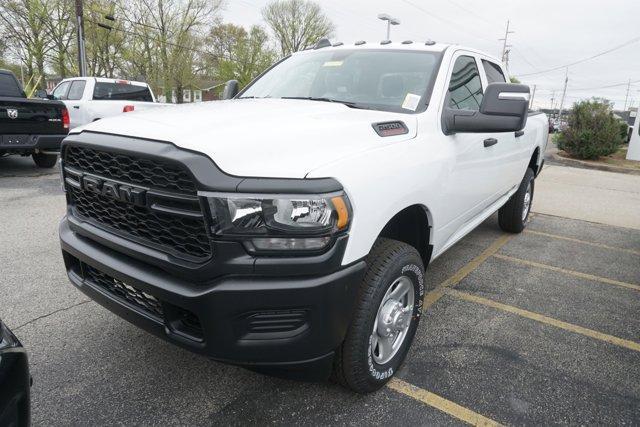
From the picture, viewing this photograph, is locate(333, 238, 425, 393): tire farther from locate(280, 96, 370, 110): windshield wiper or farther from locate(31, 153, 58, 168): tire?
locate(31, 153, 58, 168): tire

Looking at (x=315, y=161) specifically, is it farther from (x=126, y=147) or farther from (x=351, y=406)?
(x=351, y=406)

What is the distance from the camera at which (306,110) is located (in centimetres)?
267

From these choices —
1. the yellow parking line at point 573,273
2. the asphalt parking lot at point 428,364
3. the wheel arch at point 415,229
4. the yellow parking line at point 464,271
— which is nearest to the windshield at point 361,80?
the wheel arch at point 415,229

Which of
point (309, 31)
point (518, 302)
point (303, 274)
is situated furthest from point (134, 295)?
point (309, 31)

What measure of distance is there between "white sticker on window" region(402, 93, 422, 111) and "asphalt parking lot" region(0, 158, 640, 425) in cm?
150

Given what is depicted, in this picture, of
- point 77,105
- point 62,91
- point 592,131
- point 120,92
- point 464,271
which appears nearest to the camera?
point 464,271

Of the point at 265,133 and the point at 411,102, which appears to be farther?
the point at 411,102

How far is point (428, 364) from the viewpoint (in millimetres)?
2791

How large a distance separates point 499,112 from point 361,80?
100cm

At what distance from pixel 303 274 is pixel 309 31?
53.0 meters

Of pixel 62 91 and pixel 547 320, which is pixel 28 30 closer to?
pixel 62 91

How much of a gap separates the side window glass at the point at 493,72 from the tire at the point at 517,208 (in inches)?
50.4

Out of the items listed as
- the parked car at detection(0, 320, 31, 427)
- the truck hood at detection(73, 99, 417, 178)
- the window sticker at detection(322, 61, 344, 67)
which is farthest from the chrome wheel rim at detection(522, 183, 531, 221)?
the parked car at detection(0, 320, 31, 427)

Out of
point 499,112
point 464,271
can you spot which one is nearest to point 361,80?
point 499,112
